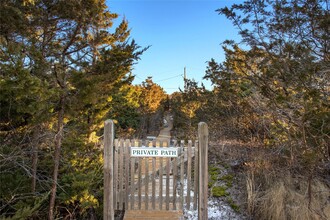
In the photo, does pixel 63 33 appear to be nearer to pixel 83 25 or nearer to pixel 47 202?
pixel 83 25

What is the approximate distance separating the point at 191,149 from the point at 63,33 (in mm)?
3459

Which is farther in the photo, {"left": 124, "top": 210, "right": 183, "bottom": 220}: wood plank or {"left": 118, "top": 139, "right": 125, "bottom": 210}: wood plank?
{"left": 124, "top": 210, "right": 183, "bottom": 220}: wood plank

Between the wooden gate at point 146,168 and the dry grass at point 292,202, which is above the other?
the wooden gate at point 146,168

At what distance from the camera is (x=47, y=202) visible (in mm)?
4520

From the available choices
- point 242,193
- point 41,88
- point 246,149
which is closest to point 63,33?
point 41,88

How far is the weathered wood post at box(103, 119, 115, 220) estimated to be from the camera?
3695 mm

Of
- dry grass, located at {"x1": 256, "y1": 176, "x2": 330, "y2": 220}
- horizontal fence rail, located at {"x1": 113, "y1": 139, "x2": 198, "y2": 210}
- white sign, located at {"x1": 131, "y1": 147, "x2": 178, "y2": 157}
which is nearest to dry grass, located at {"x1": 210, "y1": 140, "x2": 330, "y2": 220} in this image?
dry grass, located at {"x1": 256, "y1": 176, "x2": 330, "y2": 220}

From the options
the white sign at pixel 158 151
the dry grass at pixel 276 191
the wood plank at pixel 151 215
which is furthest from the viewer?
the wood plank at pixel 151 215

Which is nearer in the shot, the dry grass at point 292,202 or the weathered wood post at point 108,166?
the weathered wood post at point 108,166

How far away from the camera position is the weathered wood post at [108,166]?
3.70 m

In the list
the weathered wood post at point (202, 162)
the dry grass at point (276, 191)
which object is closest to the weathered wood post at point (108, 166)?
the weathered wood post at point (202, 162)

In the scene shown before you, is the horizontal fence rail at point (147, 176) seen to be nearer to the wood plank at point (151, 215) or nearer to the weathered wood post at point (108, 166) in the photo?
the weathered wood post at point (108, 166)

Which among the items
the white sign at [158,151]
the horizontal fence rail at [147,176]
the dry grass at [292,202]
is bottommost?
the dry grass at [292,202]

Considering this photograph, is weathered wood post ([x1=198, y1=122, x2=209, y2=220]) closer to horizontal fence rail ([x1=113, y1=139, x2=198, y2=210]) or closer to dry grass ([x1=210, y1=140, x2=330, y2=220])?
horizontal fence rail ([x1=113, y1=139, x2=198, y2=210])
